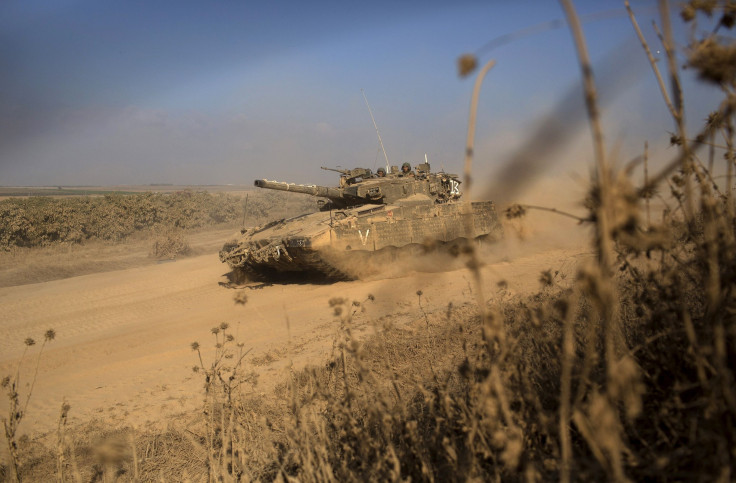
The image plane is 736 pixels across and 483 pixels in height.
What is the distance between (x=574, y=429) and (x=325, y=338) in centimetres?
535

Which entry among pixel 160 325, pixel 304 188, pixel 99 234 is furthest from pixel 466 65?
pixel 99 234

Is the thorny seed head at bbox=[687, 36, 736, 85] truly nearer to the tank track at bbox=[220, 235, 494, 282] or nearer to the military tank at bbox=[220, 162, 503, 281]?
the military tank at bbox=[220, 162, 503, 281]

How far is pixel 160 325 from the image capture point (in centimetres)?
954

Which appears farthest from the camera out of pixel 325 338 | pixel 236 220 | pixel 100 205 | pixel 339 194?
pixel 236 220

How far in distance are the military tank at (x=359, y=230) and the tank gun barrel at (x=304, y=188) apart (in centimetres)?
2

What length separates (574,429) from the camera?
2316 mm

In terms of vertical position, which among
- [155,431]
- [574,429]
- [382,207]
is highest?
[382,207]

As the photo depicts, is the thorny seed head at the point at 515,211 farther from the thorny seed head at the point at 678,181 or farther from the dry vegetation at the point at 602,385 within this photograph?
the thorny seed head at the point at 678,181

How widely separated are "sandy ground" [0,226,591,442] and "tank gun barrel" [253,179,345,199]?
230 centimetres

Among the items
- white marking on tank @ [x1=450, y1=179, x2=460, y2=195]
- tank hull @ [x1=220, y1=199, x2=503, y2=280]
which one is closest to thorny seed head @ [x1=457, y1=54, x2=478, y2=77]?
tank hull @ [x1=220, y1=199, x2=503, y2=280]

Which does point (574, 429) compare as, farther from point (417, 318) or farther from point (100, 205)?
point (100, 205)

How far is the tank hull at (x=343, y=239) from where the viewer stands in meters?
10.7

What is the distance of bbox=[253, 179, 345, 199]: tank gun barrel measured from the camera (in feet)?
35.4

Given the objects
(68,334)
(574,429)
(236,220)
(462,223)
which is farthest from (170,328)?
(236,220)
